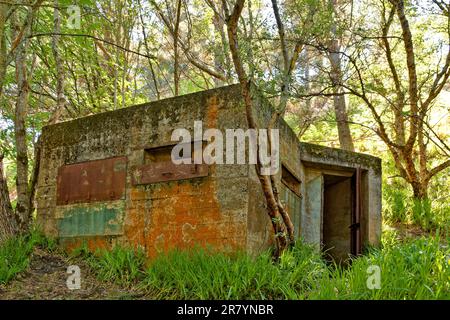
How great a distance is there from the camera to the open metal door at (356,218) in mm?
7238

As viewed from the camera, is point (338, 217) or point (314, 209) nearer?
point (314, 209)

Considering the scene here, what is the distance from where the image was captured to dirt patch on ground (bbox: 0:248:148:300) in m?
4.54

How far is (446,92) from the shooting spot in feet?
43.7

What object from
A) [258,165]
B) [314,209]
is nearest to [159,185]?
[258,165]

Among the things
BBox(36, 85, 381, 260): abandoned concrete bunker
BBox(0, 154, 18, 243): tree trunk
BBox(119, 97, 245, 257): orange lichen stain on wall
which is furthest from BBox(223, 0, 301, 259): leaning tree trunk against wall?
BBox(0, 154, 18, 243): tree trunk

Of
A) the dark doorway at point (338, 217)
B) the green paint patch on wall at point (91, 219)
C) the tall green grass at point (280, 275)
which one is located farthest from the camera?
the dark doorway at point (338, 217)

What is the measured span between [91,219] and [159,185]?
46.3 inches

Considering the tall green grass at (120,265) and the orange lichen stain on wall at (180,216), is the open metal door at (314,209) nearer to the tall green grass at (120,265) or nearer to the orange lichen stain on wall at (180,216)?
the orange lichen stain on wall at (180,216)

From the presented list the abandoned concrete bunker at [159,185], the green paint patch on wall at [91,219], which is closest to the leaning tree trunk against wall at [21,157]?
the abandoned concrete bunker at [159,185]

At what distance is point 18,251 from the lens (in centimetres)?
529

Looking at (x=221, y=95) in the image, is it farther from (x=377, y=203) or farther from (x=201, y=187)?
(x=377, y=203)

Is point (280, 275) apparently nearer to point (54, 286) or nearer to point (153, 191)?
point (153, 191)

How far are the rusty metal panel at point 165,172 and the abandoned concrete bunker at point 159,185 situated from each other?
0.5 inches

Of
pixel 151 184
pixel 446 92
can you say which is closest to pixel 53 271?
pixel 151 184
